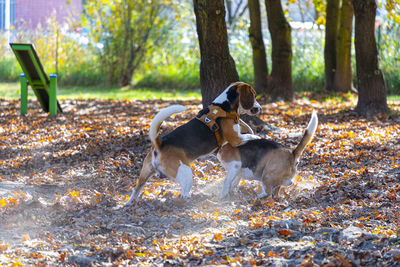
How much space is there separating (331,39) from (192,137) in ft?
34.2

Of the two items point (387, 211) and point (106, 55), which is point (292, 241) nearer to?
point (387, 211)

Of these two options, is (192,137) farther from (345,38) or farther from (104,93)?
(104,93)

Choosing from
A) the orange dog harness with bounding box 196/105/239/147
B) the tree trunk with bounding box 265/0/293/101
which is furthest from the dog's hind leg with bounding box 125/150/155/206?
the tree trunk with bounding box 265/0/293/101

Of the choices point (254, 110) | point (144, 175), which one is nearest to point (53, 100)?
point (254, 110)

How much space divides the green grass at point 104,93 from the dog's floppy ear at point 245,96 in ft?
29.6

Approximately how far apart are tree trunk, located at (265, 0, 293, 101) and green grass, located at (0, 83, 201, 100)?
3.00m

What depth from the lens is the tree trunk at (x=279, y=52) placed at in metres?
12.4

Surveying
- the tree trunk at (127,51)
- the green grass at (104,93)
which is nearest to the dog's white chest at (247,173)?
the green grass at (104,93)

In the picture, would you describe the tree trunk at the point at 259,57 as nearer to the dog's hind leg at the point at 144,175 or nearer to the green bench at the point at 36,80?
the green bench at the point at 36,80

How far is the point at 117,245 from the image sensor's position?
403 cm

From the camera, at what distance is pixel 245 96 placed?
5.86 metres

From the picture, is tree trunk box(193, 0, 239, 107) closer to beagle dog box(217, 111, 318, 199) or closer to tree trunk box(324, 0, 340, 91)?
beagle dog box(217, 111, 318, 199)

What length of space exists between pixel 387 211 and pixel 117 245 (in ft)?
7.94

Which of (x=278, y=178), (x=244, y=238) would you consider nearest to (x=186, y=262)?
(x=244, y=238)
